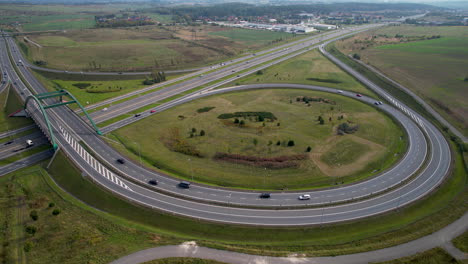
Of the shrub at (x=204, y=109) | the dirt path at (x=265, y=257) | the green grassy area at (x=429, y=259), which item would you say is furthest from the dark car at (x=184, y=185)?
the shrub at (x=204, y=109)

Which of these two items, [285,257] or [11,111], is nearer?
[285,257]

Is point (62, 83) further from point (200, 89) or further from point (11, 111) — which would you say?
point (200, 89)

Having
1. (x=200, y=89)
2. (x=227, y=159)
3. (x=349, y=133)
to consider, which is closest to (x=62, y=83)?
(x=200, y=89)

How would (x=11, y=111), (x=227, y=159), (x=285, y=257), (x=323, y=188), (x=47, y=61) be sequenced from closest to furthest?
(x=285, y=257), (x=323, y=188), (x=227, y=159), (x=11, y=111), (x=47, y=61)

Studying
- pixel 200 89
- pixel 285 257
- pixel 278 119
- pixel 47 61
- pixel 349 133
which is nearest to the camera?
pixel 285 257

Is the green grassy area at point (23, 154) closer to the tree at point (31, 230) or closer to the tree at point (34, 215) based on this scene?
the tree at point (34, 215)

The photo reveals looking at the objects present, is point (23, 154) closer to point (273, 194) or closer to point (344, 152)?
point (273, 194)

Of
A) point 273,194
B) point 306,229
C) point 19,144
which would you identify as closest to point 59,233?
point 273,194

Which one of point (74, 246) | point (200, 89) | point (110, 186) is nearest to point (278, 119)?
point (200, 89)
